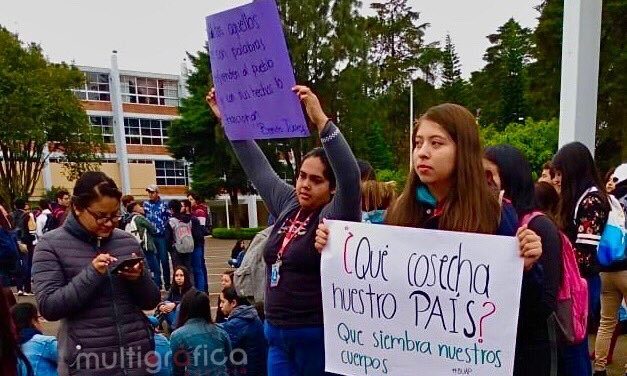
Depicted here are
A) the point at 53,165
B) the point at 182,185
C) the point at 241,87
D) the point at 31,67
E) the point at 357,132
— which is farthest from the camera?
Result: the point at 182,185

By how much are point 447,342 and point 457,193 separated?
1.61 feet

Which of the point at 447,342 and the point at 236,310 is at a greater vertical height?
the point at 447,342

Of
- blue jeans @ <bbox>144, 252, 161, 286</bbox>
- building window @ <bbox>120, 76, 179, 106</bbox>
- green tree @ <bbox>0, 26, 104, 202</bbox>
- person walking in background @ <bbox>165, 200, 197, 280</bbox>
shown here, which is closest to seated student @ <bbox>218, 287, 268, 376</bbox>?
person walking in background @ <bbox>165, 200, 197, 280</bbox>

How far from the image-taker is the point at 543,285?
1.79 meters

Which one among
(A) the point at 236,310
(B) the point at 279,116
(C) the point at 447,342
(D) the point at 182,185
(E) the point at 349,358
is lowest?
(D) the point at 182,185

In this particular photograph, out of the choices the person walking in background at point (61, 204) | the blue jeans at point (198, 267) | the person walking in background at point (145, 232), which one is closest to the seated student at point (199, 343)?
the person walking in background at point (145, 232)

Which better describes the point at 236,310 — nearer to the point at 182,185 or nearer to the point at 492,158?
the point at 492,158

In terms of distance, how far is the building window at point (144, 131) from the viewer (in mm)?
46125

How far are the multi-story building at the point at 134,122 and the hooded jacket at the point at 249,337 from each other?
40408 millimetres

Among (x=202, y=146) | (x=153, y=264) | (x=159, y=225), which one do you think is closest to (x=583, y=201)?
(x=153, y=264)

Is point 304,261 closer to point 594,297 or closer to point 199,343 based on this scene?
point 199,343

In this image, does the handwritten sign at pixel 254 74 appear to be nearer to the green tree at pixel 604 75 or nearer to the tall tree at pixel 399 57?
the green tree at pixel 604 75

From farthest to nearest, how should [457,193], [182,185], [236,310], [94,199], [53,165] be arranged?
[182,185]
[53,165]
[236,310]
[94,199]
[457,193]

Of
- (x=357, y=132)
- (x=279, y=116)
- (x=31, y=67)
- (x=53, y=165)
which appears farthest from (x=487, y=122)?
(x=279, y=116)
